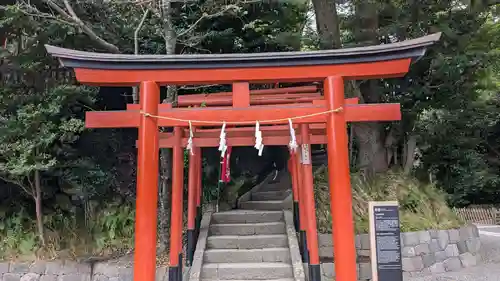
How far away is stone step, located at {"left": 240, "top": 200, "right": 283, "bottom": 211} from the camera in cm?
1059

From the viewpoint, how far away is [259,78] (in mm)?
5527

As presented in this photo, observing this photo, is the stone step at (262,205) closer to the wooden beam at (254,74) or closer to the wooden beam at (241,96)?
the wooden beam at (241,96)

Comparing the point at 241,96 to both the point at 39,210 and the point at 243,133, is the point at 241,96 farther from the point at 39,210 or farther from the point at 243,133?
the point at 39,210

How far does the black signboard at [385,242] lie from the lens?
603cm

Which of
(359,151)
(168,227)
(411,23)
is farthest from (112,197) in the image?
(411,23)

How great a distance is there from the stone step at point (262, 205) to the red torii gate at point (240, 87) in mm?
5188

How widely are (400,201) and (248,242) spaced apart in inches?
159

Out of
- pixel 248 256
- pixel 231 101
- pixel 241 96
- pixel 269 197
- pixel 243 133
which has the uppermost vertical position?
pixel 231 101

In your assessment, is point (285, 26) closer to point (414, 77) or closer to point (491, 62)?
point (414, 77)

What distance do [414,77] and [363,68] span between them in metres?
5.56

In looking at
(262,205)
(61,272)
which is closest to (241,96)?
(61,272)

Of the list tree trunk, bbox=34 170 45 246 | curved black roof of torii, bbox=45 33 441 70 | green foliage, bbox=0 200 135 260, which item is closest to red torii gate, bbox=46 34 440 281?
curved black roof of torii, bbox=45 33 441 70

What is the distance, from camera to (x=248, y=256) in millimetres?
7867

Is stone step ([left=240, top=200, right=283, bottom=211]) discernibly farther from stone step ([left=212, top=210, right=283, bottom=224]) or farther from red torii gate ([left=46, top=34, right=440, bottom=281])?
red torii gate ([left=46, top=34, right=440, bottom=281])
